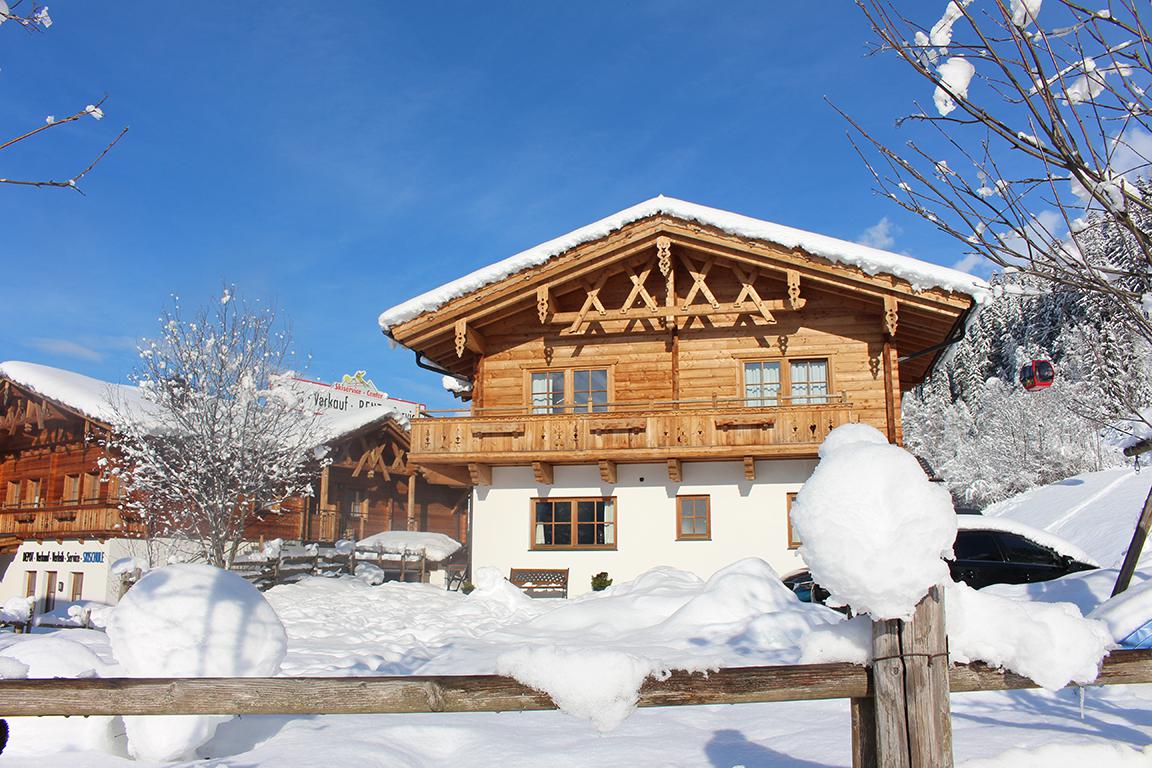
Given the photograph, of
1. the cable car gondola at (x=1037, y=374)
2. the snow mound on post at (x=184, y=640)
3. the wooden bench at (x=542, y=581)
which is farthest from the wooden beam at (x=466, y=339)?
the snow mound on post at (x=184, y=640)

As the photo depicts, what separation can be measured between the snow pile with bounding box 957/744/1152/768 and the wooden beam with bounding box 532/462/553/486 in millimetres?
15368

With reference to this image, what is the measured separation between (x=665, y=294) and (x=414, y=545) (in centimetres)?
1191

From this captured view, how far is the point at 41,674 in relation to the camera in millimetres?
6395

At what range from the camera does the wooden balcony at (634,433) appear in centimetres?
1727

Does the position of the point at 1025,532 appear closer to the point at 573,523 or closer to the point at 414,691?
→ the point at 573,523

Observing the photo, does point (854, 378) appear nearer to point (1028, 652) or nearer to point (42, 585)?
point (1028, 652)

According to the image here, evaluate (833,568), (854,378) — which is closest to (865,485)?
(833,568)

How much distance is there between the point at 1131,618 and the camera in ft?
20.9

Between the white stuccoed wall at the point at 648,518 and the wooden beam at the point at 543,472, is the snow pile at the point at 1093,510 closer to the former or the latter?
the white stuccoed wall at the point at 648,518

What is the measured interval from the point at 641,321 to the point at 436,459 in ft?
18.8

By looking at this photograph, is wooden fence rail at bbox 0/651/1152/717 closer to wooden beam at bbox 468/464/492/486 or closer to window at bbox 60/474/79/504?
wooden beam at bbox 468/464/492/486

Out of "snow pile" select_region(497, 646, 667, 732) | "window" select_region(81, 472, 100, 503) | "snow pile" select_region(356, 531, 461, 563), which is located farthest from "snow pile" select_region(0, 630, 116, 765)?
"window" select_region(81, 472, 100, 503)

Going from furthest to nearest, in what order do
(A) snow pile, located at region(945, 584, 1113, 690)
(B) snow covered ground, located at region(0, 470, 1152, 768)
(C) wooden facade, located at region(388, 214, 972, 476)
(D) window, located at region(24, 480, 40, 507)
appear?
1. (D) window, located at region(24, 480, 40, 507)
2. (C) wooden facade, located at region(388, 214, 972, 476)
3. (B) snow covered ground, located at region(0, 470, 1152, 768)
4. (A) snow pile, located at region(945, 584, 1113, 690)

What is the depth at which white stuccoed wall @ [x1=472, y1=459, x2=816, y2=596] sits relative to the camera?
59.3ft
